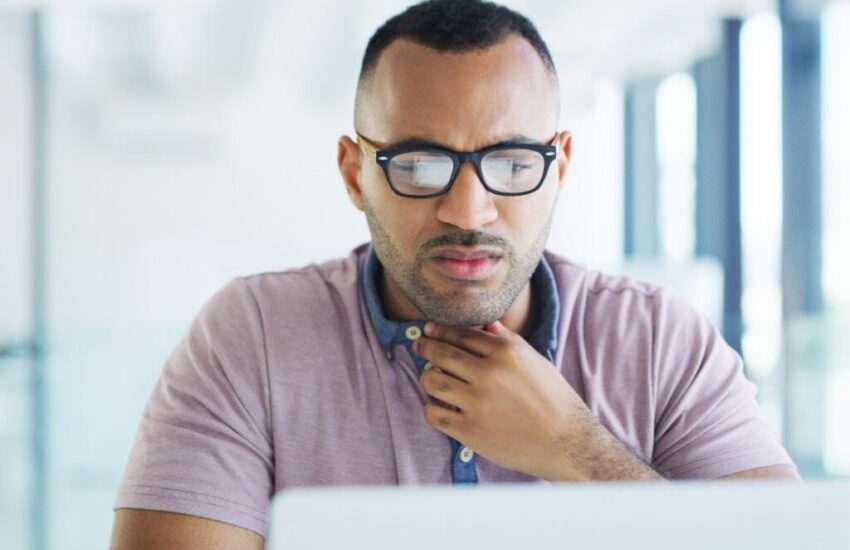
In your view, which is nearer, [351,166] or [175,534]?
[175,534]

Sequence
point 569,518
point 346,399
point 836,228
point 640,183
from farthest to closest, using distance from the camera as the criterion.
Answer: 1. point 640,183
2. point 836,228
3. point 346,399
4. point 569,518

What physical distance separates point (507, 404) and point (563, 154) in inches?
15.2

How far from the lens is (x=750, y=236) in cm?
299

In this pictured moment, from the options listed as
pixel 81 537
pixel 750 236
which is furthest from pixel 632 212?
pixel 81 537

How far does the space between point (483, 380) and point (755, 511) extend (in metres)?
0.60

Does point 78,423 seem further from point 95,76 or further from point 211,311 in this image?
point 211,311

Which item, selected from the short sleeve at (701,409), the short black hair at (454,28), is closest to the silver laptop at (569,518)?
the short sleeve at (701,409)

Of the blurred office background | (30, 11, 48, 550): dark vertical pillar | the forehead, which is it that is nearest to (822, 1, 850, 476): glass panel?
the blurred office background

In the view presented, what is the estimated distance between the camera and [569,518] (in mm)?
437

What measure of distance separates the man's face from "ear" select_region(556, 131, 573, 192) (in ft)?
0.18

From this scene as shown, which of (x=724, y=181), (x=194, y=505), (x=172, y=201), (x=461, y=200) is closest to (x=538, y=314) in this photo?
(x=461, y=200)

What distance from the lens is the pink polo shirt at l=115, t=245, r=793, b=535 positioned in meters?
1.02

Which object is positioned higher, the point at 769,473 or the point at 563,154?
the point at 563,154

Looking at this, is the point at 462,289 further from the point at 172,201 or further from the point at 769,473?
the point at 172,201
